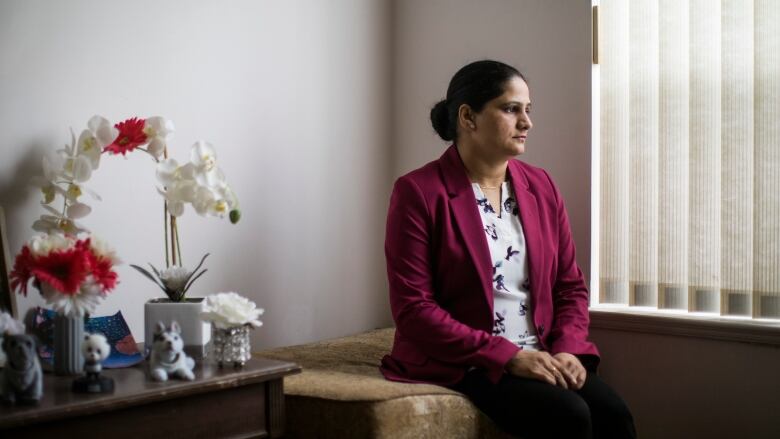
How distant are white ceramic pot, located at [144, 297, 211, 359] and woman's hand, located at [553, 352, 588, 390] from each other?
34.7 inches

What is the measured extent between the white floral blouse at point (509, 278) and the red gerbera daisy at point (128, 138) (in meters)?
0.88

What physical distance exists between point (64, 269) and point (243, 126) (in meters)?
0.93

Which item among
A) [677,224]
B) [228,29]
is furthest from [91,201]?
[677,224]

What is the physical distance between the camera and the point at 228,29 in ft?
7.41

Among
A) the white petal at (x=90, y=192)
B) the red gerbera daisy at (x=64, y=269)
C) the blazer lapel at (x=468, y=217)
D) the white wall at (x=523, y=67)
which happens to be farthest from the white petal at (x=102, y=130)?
the white wall at (x=523, y=67)

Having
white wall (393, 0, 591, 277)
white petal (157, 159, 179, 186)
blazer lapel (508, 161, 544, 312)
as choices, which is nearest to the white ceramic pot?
white petal (157, 159, 179, 186)

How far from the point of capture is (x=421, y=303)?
1.96 meters

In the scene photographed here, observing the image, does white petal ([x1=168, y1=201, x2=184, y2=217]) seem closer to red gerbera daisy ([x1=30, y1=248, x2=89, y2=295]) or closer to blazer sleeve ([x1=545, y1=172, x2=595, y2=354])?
red gerbera daisy ([x1=30, y1=248, x2=89, y2=295])

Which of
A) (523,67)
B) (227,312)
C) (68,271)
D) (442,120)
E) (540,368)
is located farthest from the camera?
(523,67)

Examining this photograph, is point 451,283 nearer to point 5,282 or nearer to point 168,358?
point 168,358

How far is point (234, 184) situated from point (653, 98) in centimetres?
129

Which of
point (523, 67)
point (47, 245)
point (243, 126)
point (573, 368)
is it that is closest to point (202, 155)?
point (47, 245)

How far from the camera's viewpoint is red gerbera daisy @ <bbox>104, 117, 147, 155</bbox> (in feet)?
5.83

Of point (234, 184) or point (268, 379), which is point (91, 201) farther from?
point (268, 379)
